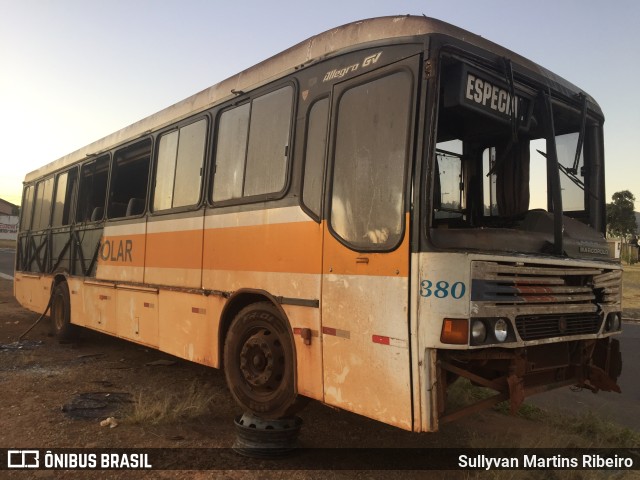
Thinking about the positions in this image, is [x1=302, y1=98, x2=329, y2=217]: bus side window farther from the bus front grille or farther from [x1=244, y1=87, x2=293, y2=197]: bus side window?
the bus front grille

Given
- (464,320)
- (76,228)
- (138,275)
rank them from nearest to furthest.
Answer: (464,320) → (138,275) → (76,228)

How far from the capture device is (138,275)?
657cm

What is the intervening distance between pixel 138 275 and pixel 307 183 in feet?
11.5

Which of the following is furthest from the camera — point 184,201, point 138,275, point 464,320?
point 138,275

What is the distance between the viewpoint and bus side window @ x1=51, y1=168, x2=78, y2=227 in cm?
902

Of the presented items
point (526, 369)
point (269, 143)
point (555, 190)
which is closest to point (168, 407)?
point (269, 143)

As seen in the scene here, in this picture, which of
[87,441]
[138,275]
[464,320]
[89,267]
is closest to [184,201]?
[138,275]

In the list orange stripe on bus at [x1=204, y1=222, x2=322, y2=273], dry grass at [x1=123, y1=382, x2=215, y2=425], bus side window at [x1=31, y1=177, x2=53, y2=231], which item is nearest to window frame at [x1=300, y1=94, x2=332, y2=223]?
orange stripe on bus at [x1=204, y1=222, x2=322, y2=273]

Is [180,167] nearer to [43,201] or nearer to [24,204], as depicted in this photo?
[43,201]

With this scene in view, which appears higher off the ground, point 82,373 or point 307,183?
point 307,183

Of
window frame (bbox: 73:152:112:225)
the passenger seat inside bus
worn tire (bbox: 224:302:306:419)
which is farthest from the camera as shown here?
window frame (bbox: 73:152:112:225)

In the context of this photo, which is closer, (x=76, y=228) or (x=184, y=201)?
(x=184, y=201)

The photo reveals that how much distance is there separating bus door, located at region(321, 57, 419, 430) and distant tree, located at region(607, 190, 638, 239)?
6119cm

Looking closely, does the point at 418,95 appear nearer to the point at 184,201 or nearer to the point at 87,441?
the point at 184,201
